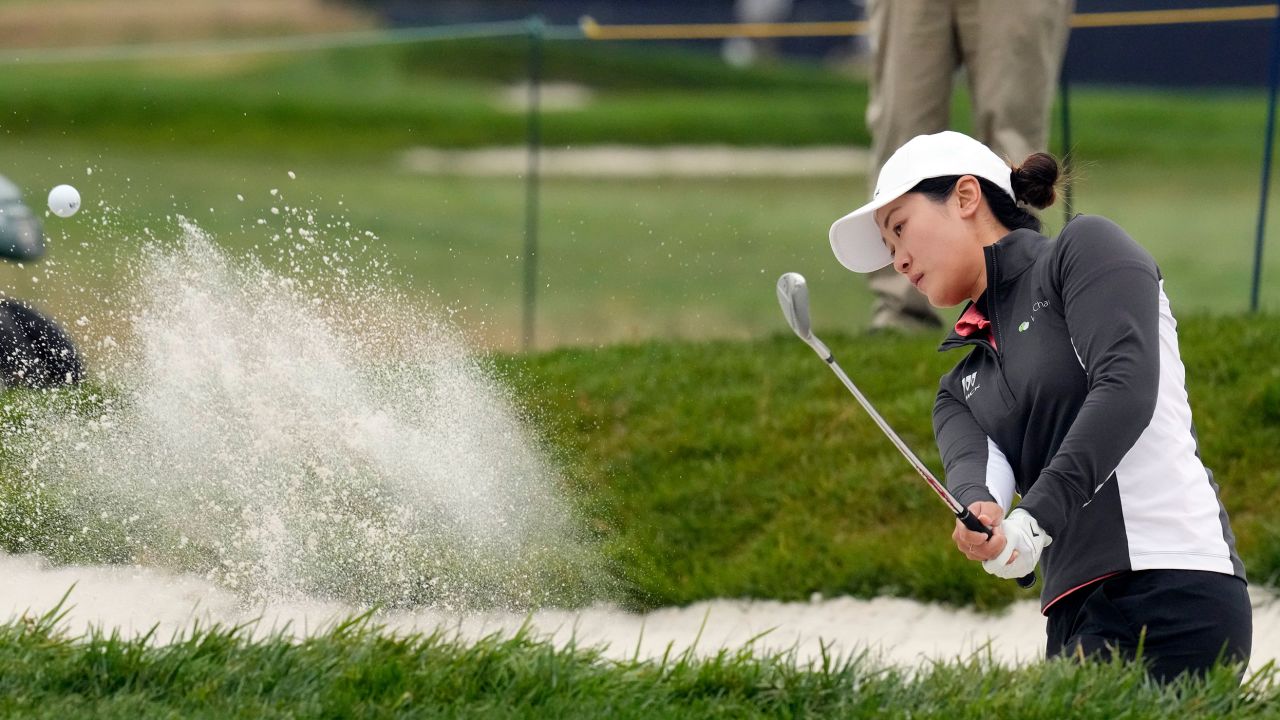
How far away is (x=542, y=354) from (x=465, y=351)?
549mm

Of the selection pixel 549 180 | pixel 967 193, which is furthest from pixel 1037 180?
pixel 549 180

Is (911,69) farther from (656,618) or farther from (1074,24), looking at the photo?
(656,618)

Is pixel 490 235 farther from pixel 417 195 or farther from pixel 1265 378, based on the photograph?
pixel 1265 378

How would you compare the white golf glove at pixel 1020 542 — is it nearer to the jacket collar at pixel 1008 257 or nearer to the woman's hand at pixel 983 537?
the woman's hand at pixel 983 537

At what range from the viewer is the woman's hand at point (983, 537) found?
2896mm

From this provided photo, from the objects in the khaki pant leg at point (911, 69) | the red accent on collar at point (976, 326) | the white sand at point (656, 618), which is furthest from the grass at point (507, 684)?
the khaki pant leg at point (911, 69)

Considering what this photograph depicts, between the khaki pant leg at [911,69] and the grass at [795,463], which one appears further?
the khaki pant leg at [911,69]

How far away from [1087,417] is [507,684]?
114cm

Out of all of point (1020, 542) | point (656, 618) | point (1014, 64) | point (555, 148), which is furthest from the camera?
point (555, 148)

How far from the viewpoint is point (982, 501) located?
3008 mm

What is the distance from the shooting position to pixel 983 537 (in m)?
2.90

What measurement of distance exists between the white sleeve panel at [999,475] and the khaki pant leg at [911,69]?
340cm

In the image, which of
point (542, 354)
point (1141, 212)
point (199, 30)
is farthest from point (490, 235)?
point (199, 30)

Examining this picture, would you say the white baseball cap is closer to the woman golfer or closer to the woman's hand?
the woman golfer
